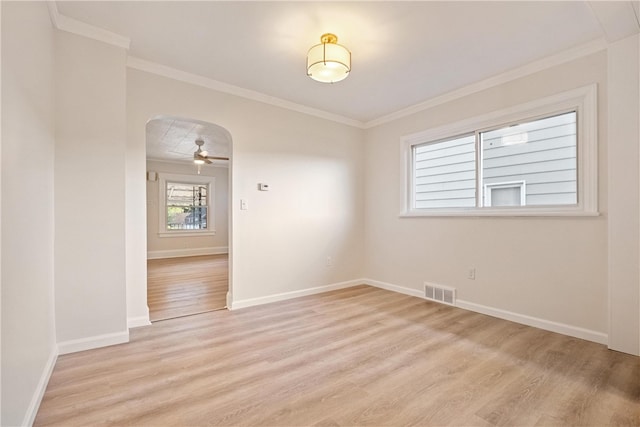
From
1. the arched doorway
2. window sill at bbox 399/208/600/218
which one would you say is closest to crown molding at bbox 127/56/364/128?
the arched doorway

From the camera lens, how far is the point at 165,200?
7.52 m

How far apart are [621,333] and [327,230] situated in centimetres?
306

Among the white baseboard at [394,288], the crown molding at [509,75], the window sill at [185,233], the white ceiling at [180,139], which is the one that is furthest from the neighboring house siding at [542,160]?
the window sill at [185,233]

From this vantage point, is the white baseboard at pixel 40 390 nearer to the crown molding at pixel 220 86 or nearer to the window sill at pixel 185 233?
the crown molding at pixel 220 86

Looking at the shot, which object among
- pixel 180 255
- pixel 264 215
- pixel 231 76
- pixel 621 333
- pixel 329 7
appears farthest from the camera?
pixel 180 255

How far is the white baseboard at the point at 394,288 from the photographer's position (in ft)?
12.8

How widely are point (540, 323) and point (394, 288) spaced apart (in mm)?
1747

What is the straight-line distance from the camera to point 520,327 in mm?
2838

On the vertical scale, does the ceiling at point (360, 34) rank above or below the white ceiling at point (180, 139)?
above

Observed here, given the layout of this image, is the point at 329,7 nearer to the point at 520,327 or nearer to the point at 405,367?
the point at 405,367

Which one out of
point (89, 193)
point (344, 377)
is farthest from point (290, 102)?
point (344, 377)

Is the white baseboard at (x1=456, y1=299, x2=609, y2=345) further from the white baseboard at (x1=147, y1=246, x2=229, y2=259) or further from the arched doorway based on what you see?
the white baseboard at (x1=147, y1=246, x2=229, y2=259)

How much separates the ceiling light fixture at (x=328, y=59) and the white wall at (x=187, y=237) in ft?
20.9

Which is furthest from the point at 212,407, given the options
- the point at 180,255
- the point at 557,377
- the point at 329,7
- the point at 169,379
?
the point at 180,255
